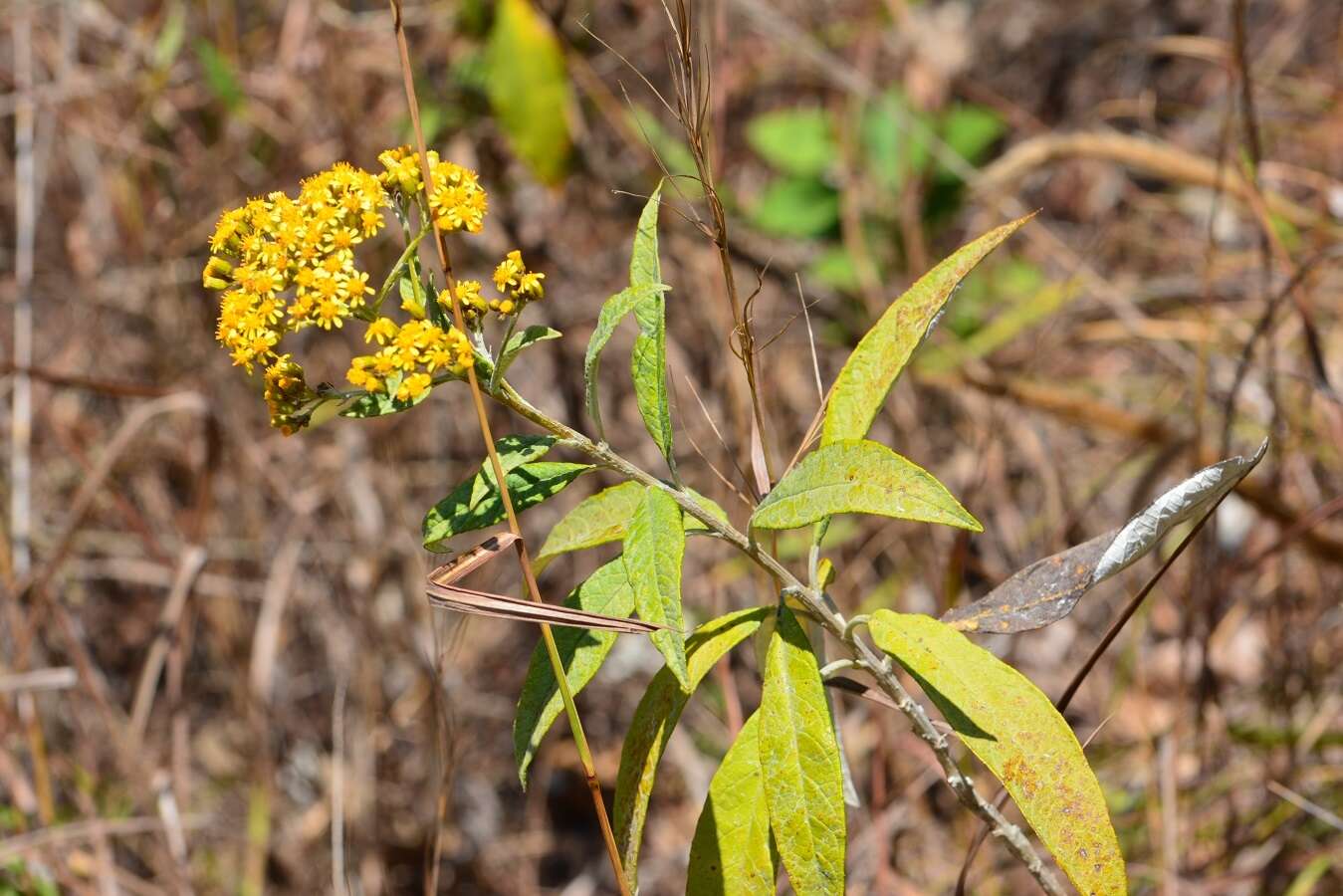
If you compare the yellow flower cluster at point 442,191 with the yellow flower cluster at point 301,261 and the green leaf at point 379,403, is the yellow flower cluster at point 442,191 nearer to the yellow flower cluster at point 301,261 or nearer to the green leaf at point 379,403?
the yellow flower cluster at point 301,261

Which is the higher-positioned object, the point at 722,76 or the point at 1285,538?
the point at 722,76

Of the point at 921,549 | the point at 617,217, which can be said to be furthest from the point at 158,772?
the point at 617,217

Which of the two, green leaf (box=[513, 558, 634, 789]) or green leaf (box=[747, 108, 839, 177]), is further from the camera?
green leaf (box=[747, 108, 839, 177])

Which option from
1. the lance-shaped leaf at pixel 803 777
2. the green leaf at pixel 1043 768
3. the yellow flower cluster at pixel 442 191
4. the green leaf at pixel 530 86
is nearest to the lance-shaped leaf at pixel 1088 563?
the green leaf at pixel 1043 768

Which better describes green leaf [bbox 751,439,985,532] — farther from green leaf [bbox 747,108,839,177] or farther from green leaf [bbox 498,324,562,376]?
green leaf [bbox 747,108,839,177]

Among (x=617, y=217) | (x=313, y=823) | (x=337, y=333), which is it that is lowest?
(x=313, y=823)

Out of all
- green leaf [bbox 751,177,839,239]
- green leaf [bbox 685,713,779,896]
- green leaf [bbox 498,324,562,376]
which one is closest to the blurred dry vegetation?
green leaf [bbox 751,177,839,239]

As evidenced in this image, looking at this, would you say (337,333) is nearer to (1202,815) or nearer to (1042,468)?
(1042,468)
